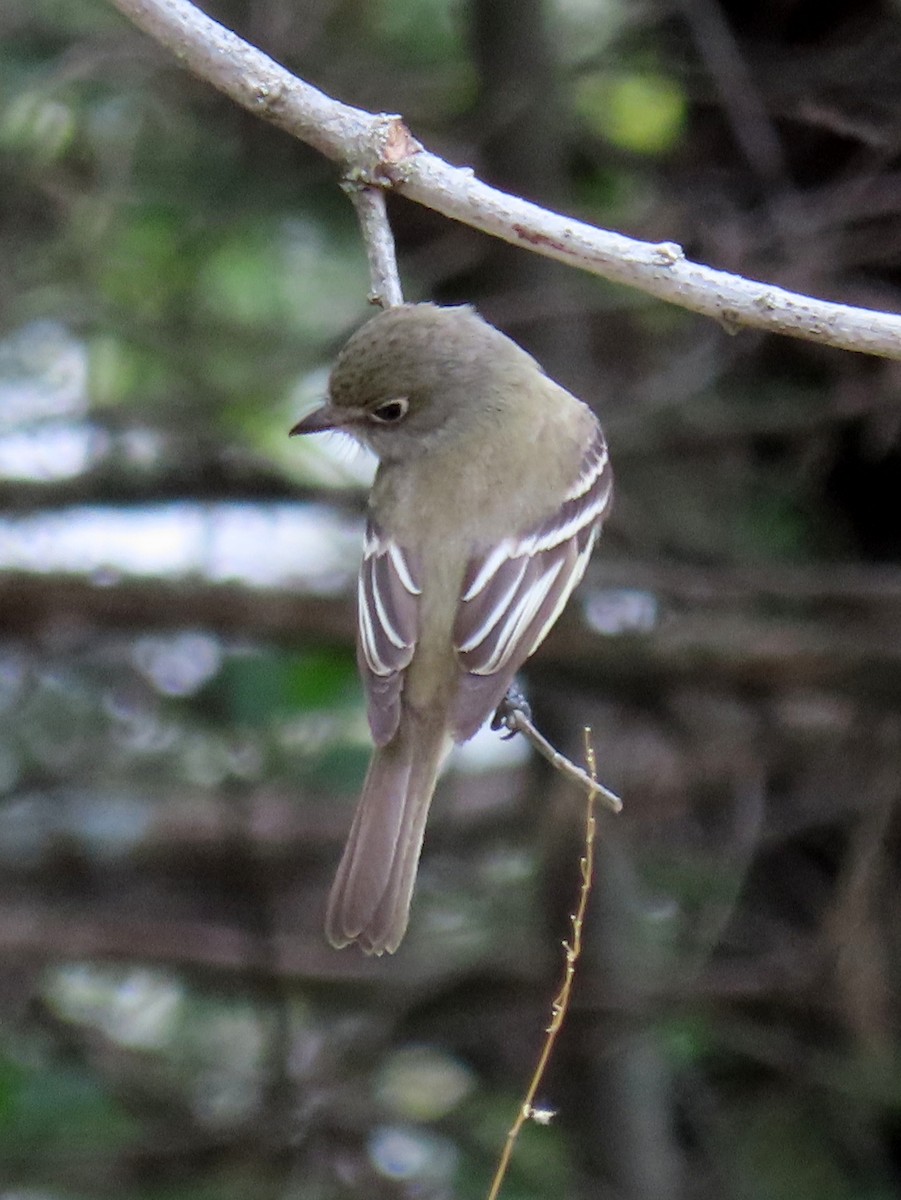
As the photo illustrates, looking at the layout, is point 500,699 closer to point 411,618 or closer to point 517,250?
point 411,618

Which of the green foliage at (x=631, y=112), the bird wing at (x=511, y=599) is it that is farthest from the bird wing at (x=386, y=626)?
the green foliage at (x=631, y=112)

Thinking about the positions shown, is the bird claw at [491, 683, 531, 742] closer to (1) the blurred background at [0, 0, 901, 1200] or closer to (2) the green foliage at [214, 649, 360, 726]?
(1) the blurred background at [0, 0, 901, 1200]

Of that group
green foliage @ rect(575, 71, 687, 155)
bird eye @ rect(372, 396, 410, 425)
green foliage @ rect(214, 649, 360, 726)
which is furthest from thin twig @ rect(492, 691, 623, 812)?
green foliage @ rect(575, 71, 687, 155)

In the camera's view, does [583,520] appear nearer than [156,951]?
Yes

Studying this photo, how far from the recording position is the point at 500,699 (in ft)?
14.1

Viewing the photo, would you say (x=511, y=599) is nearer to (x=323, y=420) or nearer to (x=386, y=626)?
(x=386, y=626)

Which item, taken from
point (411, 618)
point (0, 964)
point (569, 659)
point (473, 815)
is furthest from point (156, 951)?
point (411, 618)

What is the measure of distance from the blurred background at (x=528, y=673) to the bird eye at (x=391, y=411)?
3.77 ft

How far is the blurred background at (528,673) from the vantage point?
5824mm

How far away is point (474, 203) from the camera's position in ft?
12.1

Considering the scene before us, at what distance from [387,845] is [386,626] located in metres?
0.50

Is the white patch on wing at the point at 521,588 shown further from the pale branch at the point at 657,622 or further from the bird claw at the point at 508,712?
the pale branch at the point at 657,622

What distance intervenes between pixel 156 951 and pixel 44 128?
2.56m

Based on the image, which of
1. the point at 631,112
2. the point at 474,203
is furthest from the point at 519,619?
the point at 631,112
